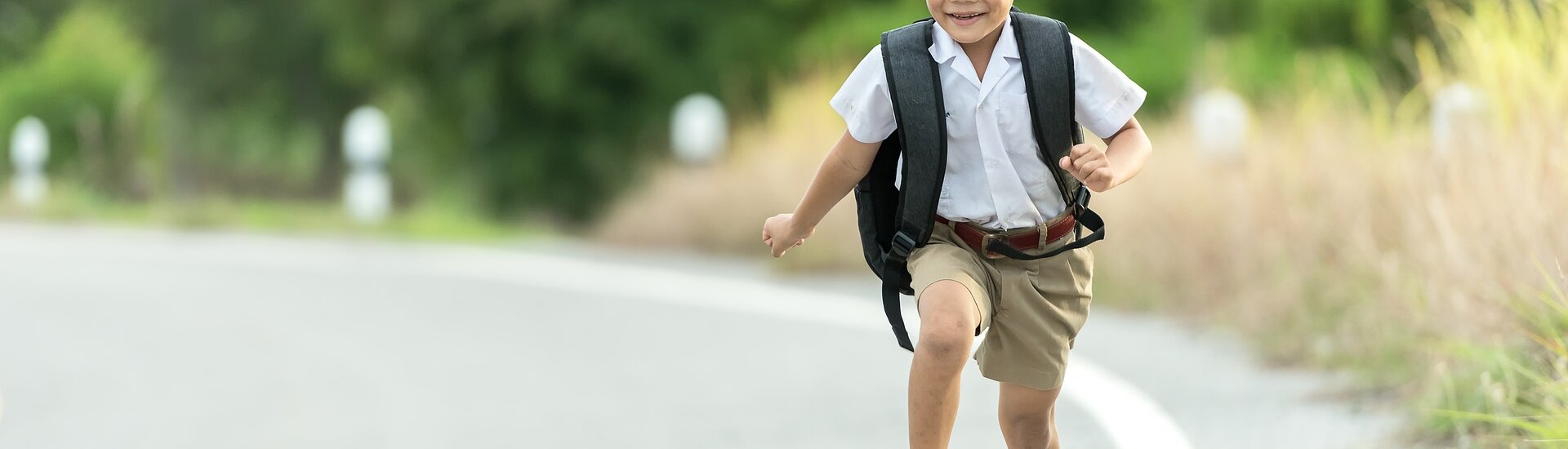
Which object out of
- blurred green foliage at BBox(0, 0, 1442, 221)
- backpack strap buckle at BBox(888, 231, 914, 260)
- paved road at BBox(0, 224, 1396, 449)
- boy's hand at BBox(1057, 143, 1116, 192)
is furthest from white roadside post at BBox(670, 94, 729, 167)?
boy's hand at BBox(1057, 143, 1116, 192)

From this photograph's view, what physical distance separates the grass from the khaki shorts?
1329mm

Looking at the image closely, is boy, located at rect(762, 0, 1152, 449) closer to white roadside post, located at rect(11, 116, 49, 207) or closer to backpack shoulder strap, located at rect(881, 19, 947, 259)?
backpack shoulder strap, located at rect(881, 19, 947, 259)

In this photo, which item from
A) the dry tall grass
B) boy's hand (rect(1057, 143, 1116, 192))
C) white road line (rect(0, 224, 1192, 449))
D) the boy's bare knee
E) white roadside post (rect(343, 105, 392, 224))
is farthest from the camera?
white roadside post (rect(343, 105, 392, 224))

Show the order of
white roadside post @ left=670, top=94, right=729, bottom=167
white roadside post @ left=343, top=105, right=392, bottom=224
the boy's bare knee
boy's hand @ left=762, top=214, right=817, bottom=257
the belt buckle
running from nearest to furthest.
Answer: the boy's bare knee < the belt buckle < boy's hand @ left=762, top=214, right=817, bottom=257 < white roadside post @ left=670, top=94, right=729, bottom=167 < white roadside post @ left=343, top=105, right=392, bottom=224

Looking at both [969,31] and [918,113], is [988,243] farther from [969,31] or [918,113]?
[969,31]

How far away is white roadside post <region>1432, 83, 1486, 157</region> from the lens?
745 centimetres

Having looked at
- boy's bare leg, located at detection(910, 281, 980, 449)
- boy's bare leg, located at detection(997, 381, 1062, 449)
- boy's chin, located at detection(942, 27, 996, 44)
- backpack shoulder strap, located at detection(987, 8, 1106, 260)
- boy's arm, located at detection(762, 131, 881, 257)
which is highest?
boy's chin, located at detection(942, 27, 996, 44)

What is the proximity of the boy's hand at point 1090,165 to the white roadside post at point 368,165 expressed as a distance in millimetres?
12711

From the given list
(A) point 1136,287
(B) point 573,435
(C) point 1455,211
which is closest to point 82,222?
(A) point 1136,287

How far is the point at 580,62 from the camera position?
1806 centimetres

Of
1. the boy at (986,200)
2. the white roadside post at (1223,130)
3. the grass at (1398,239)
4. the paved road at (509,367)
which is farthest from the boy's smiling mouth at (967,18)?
the white roadside post at (1223,130)

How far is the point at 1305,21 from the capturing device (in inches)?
544

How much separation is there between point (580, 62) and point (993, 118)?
14307mm

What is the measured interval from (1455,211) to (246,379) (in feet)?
14.8
